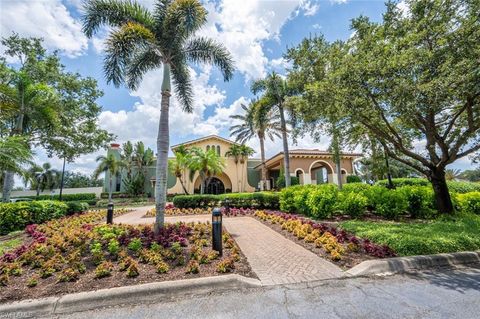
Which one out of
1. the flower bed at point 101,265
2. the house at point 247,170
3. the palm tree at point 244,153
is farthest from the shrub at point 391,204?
the palm tree at point 244,153

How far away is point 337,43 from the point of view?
9953 mm

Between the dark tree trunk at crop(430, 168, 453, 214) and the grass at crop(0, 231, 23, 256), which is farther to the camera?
the dark tree trunk at crop(430, 168, 453, 214)

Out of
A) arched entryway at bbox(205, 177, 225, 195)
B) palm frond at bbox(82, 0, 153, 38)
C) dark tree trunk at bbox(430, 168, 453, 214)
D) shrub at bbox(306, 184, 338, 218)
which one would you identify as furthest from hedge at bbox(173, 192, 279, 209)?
arched entryway at bbox(205, 177, 225, 195)

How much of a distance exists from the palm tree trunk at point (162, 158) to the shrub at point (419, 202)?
919cm

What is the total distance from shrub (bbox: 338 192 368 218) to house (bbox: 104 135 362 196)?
51.9ft

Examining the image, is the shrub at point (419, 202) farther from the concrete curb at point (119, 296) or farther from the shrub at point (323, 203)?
the concrete curb at point (119, 296)

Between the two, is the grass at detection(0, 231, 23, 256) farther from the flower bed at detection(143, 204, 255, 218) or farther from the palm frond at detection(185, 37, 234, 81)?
the palm frond at detection(185, 37, 234, 81)

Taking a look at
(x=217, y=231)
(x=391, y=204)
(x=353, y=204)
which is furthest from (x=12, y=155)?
(x=391, y=204)

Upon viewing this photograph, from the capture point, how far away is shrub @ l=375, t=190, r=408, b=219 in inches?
363

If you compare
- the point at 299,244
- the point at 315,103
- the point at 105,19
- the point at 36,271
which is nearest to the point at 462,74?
the point at 315,103

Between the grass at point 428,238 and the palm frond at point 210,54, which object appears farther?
the palm frond at point 210,54

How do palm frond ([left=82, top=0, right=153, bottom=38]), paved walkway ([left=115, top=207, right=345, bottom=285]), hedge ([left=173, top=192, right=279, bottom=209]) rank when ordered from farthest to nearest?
1. hedge ([left=173, top=192, right=279, bottom=209])
2. palm frond ([left=82, top=0, right=153, bottom=38])
3. paved walkway ([left=115, top=207, right=345, bottom=285])

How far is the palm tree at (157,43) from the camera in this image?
7.27m

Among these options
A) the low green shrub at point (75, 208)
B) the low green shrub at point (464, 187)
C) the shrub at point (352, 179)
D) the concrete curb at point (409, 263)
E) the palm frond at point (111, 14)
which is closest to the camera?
the concrete curb at point (409, 263)
